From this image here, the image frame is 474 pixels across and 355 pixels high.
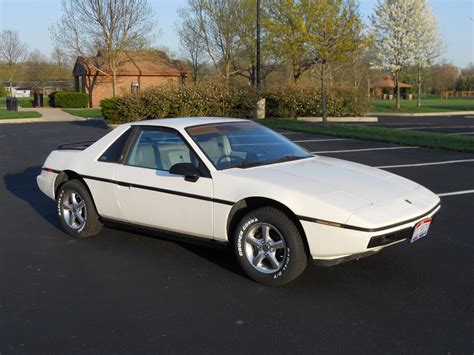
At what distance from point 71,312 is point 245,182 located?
5.63 feet

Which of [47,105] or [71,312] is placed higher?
[47,105]

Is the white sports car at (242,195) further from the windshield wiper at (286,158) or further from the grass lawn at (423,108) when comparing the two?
the grass lawn at (423,108)

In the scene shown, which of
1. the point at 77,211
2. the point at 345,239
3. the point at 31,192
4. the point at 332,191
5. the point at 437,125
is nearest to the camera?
the point at 345,239

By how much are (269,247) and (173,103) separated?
18.7 meters

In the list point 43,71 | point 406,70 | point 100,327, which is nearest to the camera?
point 100,327

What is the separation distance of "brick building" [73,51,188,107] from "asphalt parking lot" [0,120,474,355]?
35740mm

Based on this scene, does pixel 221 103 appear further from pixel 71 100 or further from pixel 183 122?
pixel 71 100

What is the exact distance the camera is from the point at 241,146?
5.26 meters

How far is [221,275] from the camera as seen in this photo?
4.62m

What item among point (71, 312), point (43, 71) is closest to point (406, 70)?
point (43, 71)

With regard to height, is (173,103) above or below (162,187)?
above

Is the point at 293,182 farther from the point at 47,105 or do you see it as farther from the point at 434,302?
the point at 47,105

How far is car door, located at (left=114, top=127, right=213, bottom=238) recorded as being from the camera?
4.72 m

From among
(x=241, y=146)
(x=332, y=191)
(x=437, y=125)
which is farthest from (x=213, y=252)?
(x=437, y=125)
